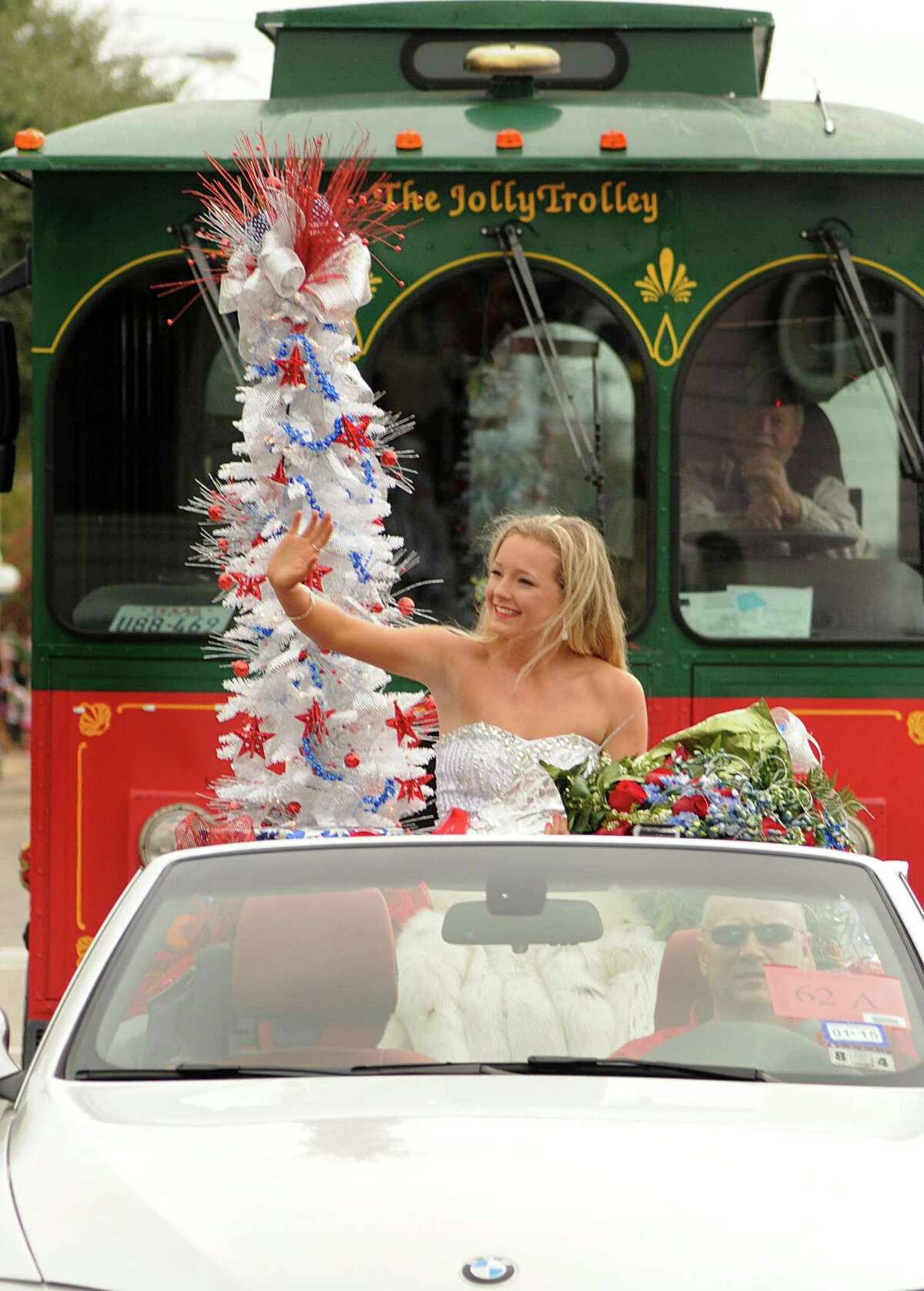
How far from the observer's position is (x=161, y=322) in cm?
745

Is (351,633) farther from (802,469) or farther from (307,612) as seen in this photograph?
(802,469)

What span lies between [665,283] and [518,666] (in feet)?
6.99

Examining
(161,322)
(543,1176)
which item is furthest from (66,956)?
(543,1176)

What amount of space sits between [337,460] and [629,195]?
1743 mm

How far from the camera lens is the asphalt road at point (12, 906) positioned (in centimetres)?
983

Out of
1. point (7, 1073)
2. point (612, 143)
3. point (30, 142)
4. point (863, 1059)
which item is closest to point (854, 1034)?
point (863, 1059)

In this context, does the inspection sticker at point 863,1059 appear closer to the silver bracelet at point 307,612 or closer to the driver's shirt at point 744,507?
the silver bracelet at point 307,612

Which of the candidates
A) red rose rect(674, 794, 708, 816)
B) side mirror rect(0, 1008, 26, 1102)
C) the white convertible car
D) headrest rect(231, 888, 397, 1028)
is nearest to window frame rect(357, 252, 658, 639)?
red rose rect(674, 794, 708, 816)

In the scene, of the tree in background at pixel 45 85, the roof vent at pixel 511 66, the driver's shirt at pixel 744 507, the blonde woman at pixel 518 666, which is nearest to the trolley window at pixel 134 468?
Answer: the roof vent at pixel 511 66

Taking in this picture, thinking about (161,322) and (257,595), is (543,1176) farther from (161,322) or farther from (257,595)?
(161,322)

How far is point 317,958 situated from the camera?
3.85 m

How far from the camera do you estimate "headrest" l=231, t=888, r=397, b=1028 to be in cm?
379

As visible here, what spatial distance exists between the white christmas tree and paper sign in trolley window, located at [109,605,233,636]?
768mm

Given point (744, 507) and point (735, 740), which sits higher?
point (744, 507)
